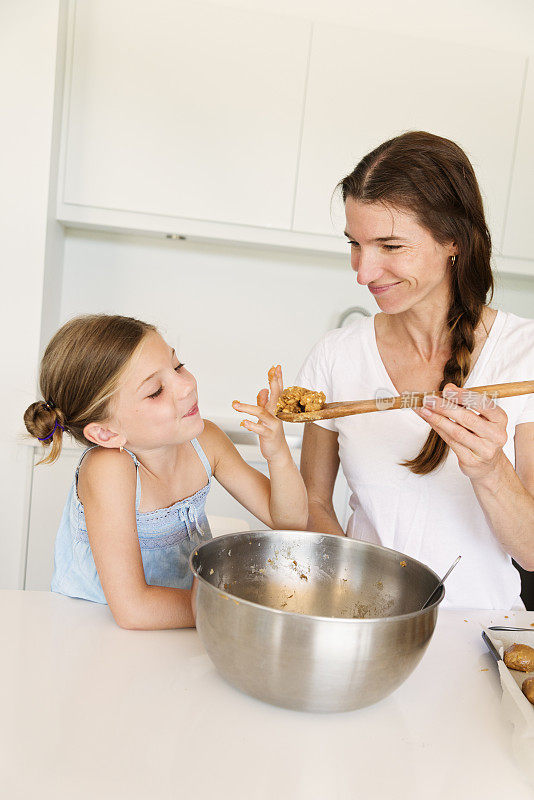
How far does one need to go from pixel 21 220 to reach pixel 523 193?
188 centimetres

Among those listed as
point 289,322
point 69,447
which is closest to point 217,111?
point 289,322

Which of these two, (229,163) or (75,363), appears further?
(229,163)

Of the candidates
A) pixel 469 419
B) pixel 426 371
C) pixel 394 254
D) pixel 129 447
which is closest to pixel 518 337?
pixel 426 371

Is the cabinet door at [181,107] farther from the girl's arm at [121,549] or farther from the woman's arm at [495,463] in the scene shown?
the woman's arm at [495,463]

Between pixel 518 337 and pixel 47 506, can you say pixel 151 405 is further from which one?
pixel 47 506

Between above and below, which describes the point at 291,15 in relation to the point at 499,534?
above

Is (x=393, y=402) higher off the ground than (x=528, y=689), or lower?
higher

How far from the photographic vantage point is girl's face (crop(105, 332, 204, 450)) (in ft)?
4.17

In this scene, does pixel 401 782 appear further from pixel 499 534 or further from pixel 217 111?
pixel 217 111

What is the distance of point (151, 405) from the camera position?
1.27m

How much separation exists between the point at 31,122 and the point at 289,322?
1.27 meters

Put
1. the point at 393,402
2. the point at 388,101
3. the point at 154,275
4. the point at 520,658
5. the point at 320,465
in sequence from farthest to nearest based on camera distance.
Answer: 1. the point at 154,275
2. the point at 388,101
3. the point at 320,465
4. the point at 393,402
5. the point at 520,658

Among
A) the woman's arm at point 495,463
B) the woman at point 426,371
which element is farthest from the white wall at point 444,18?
the woman's arm at point 495,463

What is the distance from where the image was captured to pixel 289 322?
3.02 m
